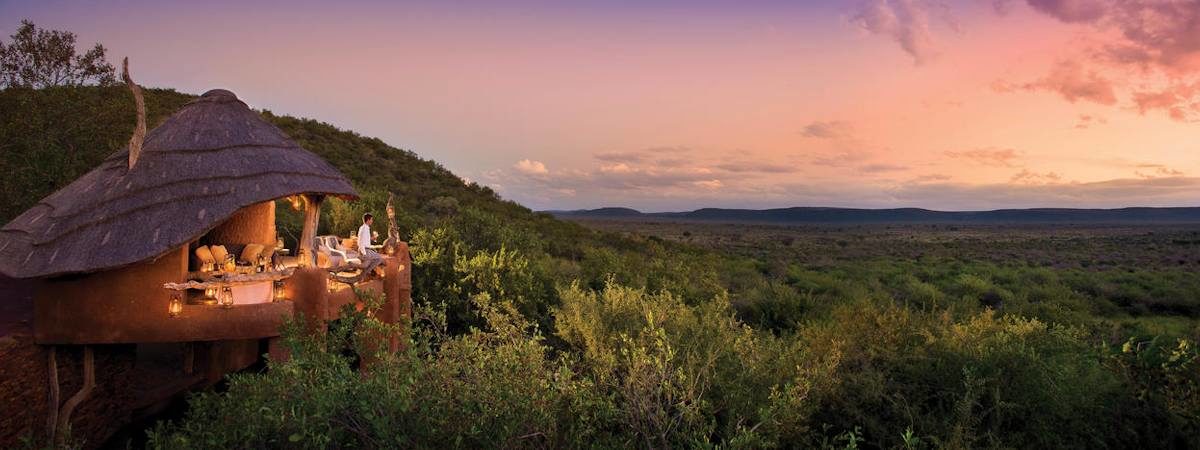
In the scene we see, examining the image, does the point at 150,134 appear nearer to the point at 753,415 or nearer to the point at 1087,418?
the point at 753,415

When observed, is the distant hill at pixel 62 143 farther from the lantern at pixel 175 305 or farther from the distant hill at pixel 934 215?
the distant hill at pixel 934 215

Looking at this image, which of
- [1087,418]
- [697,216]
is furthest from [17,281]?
[697,216]

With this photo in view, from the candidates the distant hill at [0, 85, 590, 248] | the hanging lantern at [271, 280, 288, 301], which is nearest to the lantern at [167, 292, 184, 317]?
the hanging lantern at [271, 280, 288, 301]

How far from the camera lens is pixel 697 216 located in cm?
16650

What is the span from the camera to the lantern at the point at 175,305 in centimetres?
807

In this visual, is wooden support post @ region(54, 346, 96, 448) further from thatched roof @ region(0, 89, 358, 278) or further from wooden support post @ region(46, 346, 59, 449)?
thatched roof @ region(0, 89, 358, 278)

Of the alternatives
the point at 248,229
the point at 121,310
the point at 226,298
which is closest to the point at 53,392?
the point at 121,310

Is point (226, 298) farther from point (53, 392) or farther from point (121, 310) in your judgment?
point (53, 392)

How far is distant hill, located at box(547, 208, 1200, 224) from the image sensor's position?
13112 centimetres

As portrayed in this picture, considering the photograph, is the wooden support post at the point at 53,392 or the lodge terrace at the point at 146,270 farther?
the wooden support post at the point at 53,392

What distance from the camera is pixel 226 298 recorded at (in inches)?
329

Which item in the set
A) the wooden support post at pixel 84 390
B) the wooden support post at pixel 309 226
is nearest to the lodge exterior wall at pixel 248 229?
the wooden support post at pixel 309 226

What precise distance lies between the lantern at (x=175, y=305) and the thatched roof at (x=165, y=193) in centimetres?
75

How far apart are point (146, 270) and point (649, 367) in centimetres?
677
